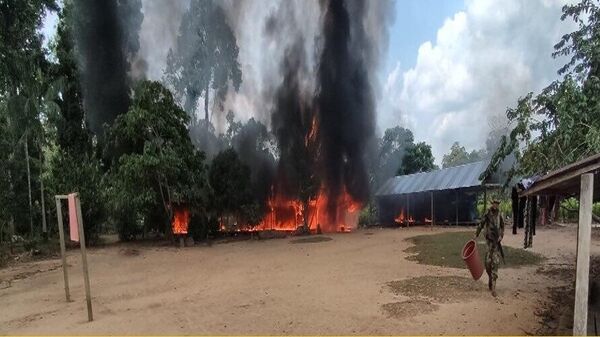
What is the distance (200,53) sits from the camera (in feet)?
115

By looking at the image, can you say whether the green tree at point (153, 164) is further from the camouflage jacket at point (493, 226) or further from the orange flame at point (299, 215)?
the camouflage jacket at point (493, 226)

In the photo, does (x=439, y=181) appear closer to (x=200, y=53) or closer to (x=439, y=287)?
(x=439, y=287)

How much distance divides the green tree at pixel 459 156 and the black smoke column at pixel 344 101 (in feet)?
98.3

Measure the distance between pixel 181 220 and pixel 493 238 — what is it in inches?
699

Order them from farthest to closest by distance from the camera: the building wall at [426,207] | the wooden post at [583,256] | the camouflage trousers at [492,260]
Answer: the building wall at [426,207] < the camouflage trousers at [492,260] < the wooden post at [583,256]

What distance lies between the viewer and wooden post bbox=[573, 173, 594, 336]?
507 cm

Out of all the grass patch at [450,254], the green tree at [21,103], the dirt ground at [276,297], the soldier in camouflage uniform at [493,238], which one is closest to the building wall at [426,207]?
the grass patch at [450,254]

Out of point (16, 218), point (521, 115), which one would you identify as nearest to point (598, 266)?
point (521, 115)

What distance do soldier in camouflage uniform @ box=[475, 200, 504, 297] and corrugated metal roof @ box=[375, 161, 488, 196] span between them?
14396mm

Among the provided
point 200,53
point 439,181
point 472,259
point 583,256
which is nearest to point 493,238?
point 472,259

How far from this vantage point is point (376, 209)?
33.8 m

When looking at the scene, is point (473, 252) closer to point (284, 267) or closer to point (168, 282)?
point (284, 267)

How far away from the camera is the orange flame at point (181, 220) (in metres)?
22.9

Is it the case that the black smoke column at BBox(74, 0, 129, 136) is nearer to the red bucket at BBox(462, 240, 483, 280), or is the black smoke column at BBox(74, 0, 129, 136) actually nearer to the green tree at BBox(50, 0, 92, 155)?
the green tree at BBox(50, 0, 92, 155)
